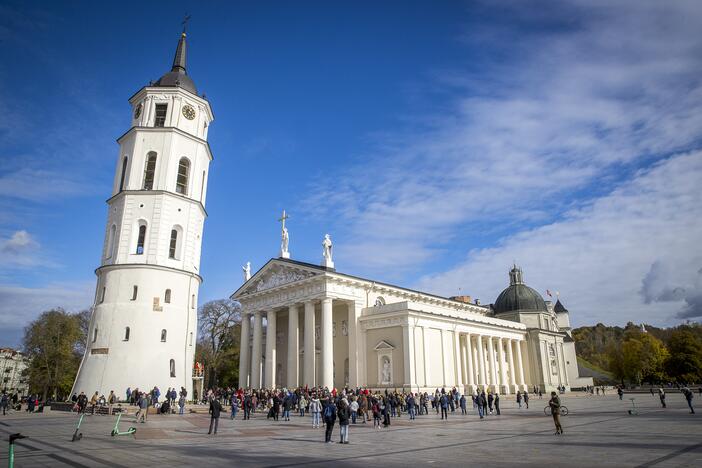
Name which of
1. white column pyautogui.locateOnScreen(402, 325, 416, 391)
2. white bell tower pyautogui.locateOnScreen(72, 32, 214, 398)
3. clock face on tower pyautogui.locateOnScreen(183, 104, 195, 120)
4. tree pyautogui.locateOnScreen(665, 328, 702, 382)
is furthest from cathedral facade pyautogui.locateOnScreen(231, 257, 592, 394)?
tree pyautogui.locateOnScreen(665, 328, 702, 382)

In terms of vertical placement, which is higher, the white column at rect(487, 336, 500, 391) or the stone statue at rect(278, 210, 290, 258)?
the stone statue at rect(278, 210, 290, 258)

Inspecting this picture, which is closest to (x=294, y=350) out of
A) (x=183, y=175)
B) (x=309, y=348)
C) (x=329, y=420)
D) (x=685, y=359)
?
(x=309, y=348)

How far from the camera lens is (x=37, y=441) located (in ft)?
47.5

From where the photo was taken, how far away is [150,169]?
37.0 meters

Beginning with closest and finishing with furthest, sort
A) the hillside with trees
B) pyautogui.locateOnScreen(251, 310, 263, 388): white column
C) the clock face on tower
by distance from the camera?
the clock face on tower
pyautogui.locateOnScreen(251, 310, 263, 388): white column
the hillside with trees

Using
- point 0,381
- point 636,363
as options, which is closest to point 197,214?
point 636,363

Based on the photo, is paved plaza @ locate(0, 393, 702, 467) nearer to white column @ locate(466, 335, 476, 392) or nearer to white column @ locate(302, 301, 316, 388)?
white column @ locate(302, 301, 316, 388)

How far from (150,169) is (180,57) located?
42.2ft

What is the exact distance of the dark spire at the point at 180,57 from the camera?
4272 cm

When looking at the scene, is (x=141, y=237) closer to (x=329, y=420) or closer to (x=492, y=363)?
(x=329, y=420)

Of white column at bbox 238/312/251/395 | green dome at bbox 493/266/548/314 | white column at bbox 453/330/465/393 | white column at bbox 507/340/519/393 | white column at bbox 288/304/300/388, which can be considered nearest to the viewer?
white column at bbox 288/304/300/388

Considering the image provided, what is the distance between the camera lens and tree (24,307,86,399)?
165 ft

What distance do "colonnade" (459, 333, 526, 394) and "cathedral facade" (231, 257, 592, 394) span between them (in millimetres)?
105

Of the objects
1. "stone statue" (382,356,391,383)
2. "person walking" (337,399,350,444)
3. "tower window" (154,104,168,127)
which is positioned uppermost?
"tower window" (154,104,168,127)
